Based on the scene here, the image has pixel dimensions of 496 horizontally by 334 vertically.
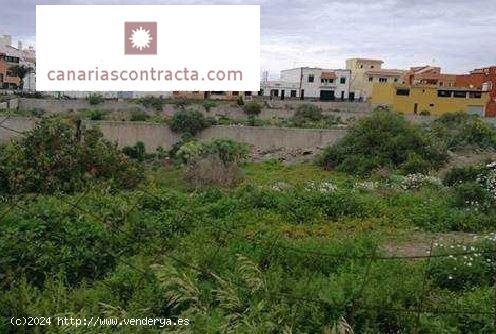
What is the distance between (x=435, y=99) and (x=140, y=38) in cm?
2960

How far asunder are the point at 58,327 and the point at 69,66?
8.66 ft

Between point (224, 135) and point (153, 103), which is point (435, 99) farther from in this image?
point (224, 135)

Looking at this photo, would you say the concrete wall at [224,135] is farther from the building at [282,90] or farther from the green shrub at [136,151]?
the building at [282,90]

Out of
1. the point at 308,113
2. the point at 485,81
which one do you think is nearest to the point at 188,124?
the point at 308,113

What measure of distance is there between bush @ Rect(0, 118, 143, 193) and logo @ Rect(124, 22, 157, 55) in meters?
3.07

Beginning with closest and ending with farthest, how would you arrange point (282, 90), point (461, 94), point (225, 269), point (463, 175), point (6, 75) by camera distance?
point (225, 269) → point (463, 175) → point (461, 94) → point (6, 75) → point (282, 90)

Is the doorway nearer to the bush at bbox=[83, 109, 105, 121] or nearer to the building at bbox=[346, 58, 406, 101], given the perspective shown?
the building at bbox=[346, 58, 406, 101]

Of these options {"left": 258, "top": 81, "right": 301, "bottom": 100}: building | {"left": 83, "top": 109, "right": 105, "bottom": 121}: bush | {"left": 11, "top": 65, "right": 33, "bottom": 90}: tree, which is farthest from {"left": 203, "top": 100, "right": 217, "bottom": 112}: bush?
{"left": 11, "top": 65, "right": 33, "bottom": 90}: tree

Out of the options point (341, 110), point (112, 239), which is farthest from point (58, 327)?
point (341, 110)

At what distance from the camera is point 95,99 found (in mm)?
27391

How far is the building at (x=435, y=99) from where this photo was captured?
3134cm

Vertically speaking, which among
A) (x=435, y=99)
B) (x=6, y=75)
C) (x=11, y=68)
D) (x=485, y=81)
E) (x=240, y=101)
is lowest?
(x=240, y=101)

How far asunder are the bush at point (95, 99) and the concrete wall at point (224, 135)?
24.4ft

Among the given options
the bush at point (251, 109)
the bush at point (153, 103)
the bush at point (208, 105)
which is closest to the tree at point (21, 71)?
the bush at point (153, 103)
